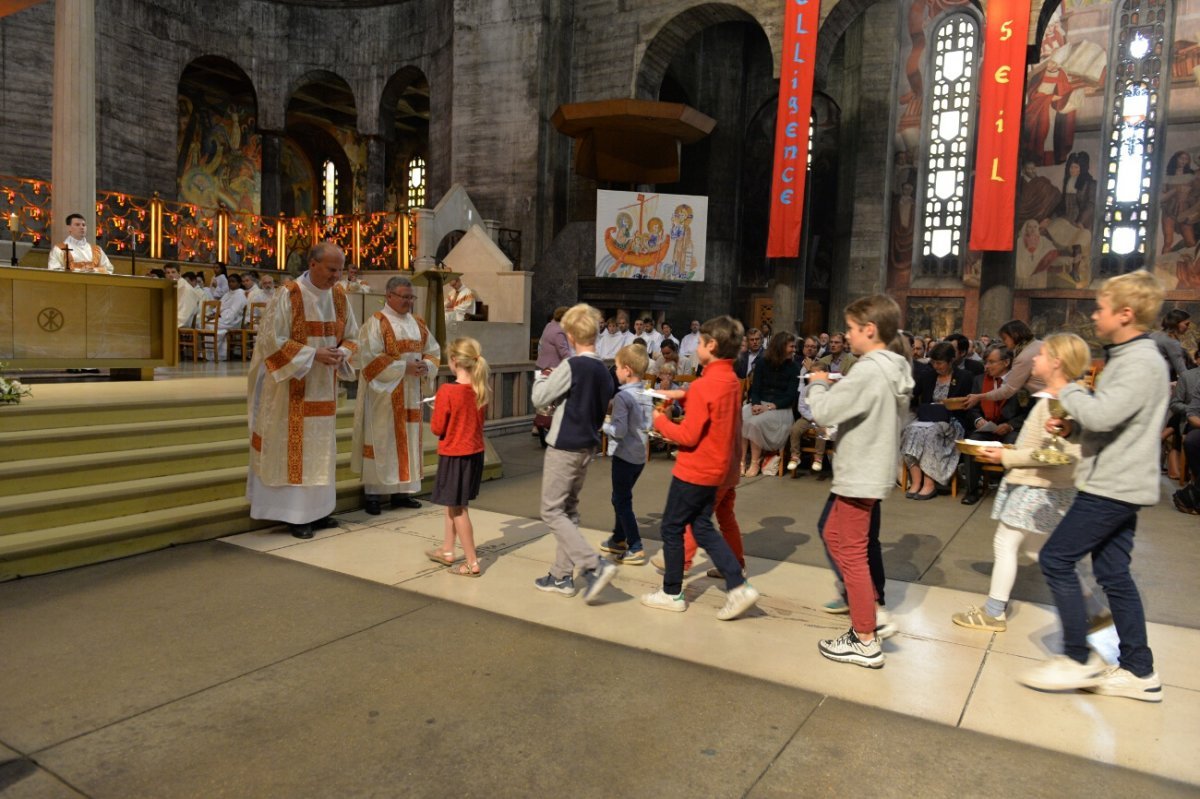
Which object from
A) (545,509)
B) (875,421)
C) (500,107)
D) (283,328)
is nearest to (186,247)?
(500,107)

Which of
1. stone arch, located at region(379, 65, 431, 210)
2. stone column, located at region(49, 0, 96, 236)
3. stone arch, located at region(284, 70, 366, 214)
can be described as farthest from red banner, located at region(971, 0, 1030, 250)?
stone arch, located at region(284, 70, 366, 214)

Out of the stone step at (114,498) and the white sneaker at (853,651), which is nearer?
the white sneaker at (853,651)

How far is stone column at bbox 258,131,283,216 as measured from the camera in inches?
813

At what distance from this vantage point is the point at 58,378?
28.5ft

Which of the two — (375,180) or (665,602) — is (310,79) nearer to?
(375,180)

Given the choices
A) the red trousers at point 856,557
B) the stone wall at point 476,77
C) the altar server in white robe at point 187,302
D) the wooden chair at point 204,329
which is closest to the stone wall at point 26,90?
the stone wall at point 476,77

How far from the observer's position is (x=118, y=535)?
4.79 meters

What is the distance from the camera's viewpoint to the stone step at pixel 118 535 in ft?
14.4

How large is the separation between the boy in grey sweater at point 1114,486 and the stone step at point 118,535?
462 cm

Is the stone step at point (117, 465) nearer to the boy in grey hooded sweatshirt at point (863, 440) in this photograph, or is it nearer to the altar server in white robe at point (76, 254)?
the altar server in white robe at point (76, 254)

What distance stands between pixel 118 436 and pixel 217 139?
20.0m

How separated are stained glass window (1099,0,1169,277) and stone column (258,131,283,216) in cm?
1996

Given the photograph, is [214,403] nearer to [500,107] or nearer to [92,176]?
[92,176]

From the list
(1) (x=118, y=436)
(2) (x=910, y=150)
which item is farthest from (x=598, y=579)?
(2) (x=910, y=150)
